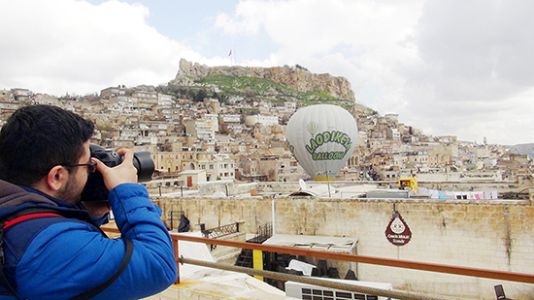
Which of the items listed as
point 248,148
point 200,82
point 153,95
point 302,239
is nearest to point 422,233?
point 302,239

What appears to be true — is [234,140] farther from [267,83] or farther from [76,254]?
[76,254]

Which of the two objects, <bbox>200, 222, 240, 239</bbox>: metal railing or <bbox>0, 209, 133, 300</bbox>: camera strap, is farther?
<bbox>200, 222, 240, 239</bbox>: metal railing

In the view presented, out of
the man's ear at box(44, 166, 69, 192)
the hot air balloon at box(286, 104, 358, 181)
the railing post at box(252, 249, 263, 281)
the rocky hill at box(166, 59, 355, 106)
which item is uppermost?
the rocky hill at box(166, 59, 355, 106)

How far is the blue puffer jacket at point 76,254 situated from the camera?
3.51ft

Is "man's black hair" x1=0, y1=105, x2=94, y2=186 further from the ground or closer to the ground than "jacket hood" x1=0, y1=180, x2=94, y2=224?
further from the ground

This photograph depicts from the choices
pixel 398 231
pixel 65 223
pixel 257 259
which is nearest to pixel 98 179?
pixel 65 223

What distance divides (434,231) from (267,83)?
133 meters

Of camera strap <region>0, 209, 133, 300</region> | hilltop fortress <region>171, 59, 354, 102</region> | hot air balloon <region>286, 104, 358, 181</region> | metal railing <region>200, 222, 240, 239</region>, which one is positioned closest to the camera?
camera strap <region>0, 209, 133, 300</region>

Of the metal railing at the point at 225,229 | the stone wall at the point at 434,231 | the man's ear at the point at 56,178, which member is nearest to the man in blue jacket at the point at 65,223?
the man's ear at the point at 56,178

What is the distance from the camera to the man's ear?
126cm

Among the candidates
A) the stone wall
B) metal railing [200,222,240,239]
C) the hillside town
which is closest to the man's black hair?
the stone wall

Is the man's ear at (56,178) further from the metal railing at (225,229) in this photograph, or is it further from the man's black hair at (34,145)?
the metal railing at (225,229)

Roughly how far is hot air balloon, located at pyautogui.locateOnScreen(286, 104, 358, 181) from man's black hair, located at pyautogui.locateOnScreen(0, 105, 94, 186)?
79.5 ft

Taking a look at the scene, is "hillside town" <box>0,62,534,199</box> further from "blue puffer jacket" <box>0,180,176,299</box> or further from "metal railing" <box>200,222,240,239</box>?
"blue puffer jacket" <box>0,180,176,299</box>
